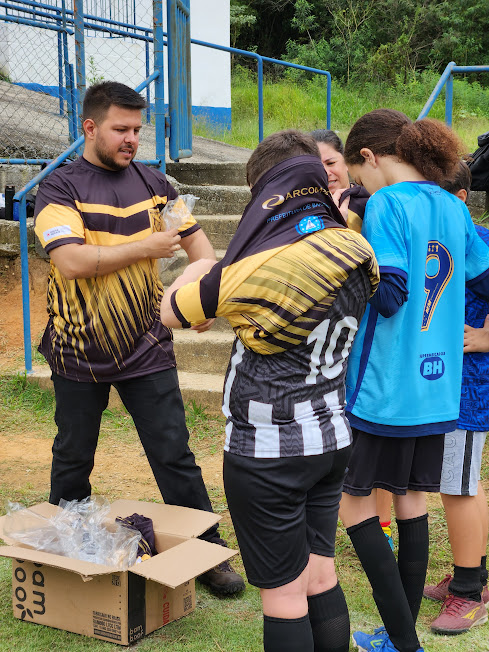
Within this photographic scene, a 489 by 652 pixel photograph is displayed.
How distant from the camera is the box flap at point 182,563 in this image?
2.64m

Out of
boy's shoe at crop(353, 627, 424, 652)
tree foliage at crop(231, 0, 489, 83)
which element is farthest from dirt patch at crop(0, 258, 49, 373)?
tree foliage at crop(231, 0, 489, 83)

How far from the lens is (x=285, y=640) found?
2.12 m

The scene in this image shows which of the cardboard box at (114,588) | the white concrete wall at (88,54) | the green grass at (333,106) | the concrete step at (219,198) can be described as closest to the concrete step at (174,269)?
the concrete step at (219,198)

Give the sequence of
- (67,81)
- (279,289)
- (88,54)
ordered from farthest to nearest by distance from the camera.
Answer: (88,54) < (67,81) < (279,289)

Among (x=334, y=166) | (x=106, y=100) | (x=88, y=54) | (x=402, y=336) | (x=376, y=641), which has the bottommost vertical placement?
(x=376, y=641)

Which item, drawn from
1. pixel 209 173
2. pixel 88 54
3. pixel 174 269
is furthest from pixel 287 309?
pixel 88 54

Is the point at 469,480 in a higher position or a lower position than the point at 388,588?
higher

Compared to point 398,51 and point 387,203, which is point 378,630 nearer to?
point 387,203

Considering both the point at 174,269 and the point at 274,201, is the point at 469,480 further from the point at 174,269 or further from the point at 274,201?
the point at 174,269

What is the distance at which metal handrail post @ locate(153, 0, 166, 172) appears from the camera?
6.20 metres

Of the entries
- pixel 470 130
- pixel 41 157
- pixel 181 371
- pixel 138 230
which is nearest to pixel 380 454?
pixel 138 230

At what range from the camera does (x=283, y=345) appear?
203cm

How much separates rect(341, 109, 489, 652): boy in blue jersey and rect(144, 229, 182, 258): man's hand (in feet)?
2.52

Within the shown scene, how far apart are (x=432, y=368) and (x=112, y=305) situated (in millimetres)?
1274
